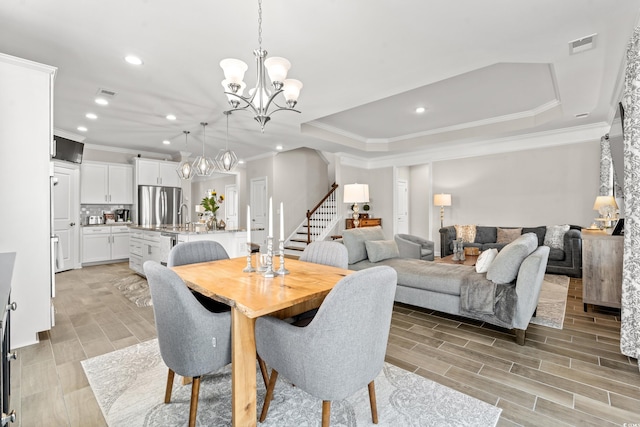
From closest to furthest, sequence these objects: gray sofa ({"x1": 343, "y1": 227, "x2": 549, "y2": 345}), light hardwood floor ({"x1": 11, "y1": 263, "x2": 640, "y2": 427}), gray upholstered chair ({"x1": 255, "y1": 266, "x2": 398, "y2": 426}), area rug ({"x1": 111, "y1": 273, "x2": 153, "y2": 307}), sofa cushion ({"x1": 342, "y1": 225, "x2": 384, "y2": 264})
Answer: gray upholstered chair ({"x1": 255, "y1": 266, "x2": 398, "y2": 426}) → light hardwood floor ({"x1": 11, "y1": 263, "x2": 640, "y2": 427}) → gray sofa ({"x1": 343, "y1": 227, "x2": 549, "y2": 345}) → area rug ({"x1": 111, "y1": 273, "x2": 153, "y2": 307}) → sofa cushion ({"x1": 342, "y1": 225, "x2": 384, "y2": 264})

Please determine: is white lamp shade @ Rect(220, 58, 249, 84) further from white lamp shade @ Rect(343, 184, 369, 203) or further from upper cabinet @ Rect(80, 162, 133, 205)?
upper cabinet @ Rect(80, 162, 133, 205)

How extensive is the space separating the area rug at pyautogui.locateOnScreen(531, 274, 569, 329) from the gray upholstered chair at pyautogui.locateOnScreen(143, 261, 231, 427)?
309 centimetres

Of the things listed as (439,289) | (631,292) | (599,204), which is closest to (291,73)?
(439,289)

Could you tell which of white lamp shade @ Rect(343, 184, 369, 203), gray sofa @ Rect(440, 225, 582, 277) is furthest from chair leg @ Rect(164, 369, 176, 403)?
gray sofa @ Rect(440, 225, 582, 277)

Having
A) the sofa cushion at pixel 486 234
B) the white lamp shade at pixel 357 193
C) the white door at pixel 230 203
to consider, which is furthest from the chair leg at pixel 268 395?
the white door at pixel 230 203

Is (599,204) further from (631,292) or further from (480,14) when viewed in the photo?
(480,14)

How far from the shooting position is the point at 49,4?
2059mm

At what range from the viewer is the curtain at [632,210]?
211 centimetres

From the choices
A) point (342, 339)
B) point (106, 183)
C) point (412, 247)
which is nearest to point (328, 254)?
point (342, 339)

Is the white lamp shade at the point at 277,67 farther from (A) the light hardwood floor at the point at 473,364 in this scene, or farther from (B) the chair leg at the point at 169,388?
(A) the light hardwood floor at the point at 473,364

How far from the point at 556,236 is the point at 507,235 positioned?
0.77m

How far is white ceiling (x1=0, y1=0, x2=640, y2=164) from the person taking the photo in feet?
7.00

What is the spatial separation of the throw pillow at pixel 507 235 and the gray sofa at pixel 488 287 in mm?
2947

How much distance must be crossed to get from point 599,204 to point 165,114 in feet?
19.9
